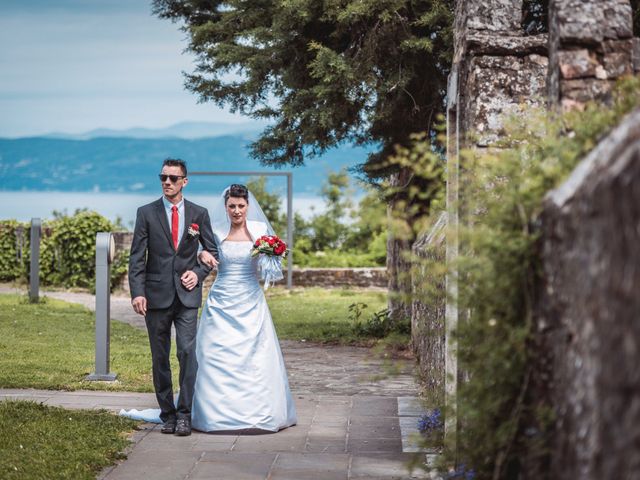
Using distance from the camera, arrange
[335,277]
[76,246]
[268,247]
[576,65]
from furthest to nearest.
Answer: [335,277]
[76,246]
[268,247]
[576,65]

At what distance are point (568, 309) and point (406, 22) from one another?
941 cm

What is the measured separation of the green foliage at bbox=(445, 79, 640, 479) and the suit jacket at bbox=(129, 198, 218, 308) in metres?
3.97

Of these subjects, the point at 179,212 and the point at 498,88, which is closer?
the point at 498,88

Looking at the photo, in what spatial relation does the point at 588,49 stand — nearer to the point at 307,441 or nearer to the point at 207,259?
the point at 307,441

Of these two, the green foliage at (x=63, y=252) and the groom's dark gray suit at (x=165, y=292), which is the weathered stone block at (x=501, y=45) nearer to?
the groom's dark gray suit at (x=165, y=292)

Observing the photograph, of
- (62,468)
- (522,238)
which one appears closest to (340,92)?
(62,468)

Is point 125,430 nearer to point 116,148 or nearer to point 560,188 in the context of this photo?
point 560,188

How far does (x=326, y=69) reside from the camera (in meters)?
12.0

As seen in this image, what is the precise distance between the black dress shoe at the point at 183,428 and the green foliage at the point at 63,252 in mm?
13199

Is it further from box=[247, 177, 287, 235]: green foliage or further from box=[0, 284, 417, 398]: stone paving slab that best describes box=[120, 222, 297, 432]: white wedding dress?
box=[247, 177, 287, 235]: green foliage

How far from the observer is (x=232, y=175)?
2114 centimetres

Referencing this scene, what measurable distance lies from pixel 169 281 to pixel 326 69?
5095 millimetres

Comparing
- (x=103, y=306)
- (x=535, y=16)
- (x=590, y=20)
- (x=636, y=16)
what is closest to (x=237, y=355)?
(x=103, y=306)

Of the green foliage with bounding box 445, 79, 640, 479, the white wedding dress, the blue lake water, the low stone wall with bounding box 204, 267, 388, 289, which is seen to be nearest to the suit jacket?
the white wedding dress
